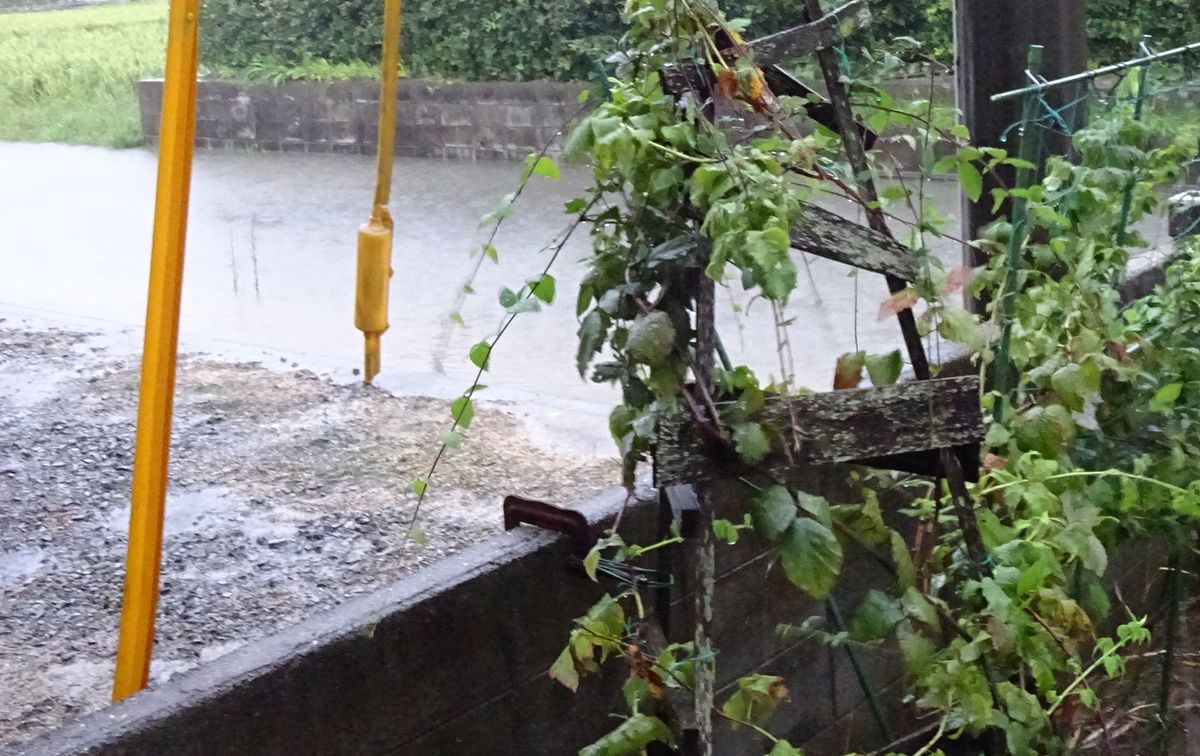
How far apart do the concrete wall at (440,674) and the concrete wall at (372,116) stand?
7949mm

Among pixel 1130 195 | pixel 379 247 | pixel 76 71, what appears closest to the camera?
pixel 1130 195

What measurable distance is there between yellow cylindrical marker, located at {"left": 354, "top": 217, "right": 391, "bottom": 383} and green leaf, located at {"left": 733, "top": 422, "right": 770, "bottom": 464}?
276 centimetres

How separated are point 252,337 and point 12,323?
1149 millimetres

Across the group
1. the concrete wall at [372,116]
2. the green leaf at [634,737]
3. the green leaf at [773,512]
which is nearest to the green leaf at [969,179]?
the green leaf at [773,512]

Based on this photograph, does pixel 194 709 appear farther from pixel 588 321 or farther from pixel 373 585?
pixel 373 585

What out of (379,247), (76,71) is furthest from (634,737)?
(76,71)

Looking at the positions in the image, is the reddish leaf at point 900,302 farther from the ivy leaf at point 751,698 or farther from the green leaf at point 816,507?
the ivy leaf at point 751,698

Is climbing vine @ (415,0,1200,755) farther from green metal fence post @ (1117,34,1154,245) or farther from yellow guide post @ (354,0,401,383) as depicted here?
yellow guide post @ (354,0,401,383)

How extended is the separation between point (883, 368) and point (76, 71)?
392 inches

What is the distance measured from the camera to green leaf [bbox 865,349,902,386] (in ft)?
5.46

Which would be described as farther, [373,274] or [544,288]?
[373,274]

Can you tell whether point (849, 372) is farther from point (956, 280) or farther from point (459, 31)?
point (459, 31)

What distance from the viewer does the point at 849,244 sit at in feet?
4.64

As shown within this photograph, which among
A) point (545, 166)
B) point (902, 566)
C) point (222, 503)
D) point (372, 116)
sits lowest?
point (222, 503)
